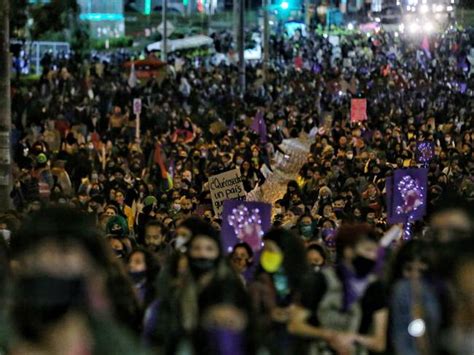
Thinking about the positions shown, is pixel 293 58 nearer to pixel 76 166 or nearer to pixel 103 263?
pixel 76 166

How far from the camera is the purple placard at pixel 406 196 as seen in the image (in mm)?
12797

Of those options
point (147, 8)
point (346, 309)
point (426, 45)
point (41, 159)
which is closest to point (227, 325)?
point (346, 309)

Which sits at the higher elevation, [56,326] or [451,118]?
[56,326]

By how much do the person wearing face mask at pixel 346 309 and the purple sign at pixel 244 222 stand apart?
10.3 feet

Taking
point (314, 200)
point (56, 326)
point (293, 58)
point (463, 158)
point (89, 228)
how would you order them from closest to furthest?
point (56, 326)
point (89, 228)
point (314, 200)
point (463, 158)
point (293, 58)

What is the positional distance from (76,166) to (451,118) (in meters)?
11.8

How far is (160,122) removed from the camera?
27.6 meters

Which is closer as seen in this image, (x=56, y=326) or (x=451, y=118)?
(x=56, y=326)

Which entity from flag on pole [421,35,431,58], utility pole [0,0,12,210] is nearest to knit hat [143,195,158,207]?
utility pole [0,0,12,210]

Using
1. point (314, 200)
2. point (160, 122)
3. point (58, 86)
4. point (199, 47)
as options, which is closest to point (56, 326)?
point (314, 200)

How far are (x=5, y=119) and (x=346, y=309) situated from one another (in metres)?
9.89

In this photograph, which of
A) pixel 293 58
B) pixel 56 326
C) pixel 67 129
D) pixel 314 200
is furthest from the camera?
pixel 293 58

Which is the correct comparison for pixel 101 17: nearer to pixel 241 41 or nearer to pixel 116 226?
pixel 241 41

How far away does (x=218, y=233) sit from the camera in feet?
23.7
